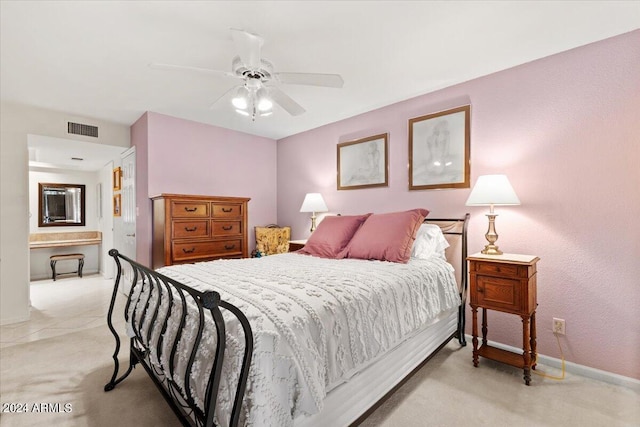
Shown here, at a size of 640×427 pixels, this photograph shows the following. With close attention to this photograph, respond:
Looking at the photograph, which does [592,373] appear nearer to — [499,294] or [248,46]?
[499,294]

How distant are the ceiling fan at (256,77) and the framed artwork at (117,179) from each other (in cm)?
352

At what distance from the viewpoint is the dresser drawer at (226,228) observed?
3674 mm

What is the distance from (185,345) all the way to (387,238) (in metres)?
1.72

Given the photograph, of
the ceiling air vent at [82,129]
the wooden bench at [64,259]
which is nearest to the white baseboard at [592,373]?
the ceiling air vent at [82,129]

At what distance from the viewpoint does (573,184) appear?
225 cm

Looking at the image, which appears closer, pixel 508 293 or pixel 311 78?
pixel 311 78

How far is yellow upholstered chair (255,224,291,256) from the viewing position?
438cm

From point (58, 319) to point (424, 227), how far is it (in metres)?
4.19

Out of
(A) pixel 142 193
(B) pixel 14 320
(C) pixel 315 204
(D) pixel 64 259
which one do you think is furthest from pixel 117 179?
(C) pixel 315 204

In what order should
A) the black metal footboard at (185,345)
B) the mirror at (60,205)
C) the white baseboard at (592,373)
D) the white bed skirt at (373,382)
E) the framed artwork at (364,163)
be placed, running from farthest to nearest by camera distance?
the mirror at (60,205), the framed artwork at (364,163), the white baseboard at (592,373), the white bed skirt at (373,382), the black metal footboard at (185,345)

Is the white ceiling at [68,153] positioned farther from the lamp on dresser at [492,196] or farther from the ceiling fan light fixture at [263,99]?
the lamp on dresser at [492,196]

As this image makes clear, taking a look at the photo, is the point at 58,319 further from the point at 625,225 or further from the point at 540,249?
the point at 625,225

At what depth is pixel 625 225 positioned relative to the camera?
2.05 meters

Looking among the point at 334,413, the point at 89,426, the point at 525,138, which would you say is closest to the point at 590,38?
the point at 525,138
